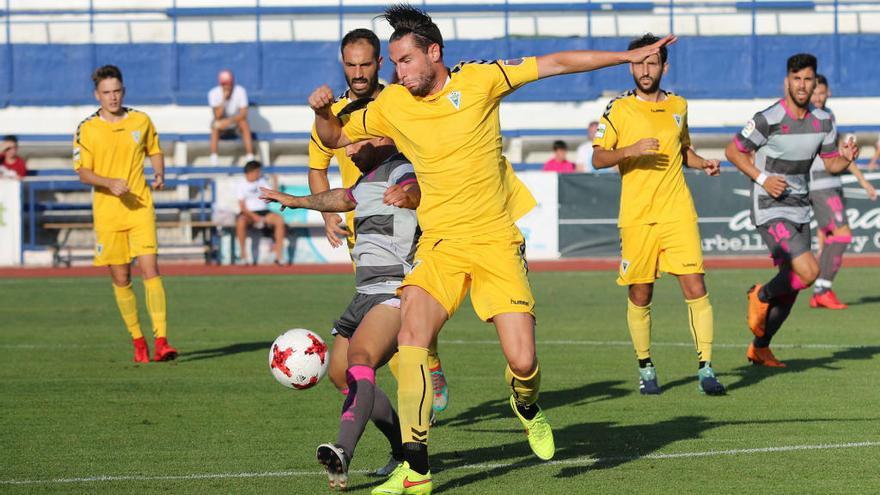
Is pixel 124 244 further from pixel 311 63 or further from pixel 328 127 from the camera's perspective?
pixel 311 63

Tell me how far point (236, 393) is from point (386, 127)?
3675 millimetres

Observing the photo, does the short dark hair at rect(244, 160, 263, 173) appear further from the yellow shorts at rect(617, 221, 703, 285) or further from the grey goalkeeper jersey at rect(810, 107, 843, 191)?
the yellow shorts at rect(617, 221, 703, 285)

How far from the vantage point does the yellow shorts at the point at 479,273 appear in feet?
20.7

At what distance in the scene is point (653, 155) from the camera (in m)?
9.62

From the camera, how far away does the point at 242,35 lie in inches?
1286

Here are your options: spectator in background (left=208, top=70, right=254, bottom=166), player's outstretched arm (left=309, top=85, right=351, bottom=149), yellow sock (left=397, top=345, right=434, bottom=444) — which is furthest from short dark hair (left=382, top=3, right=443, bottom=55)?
spectator in background (left=208, top=70, right=254, bottom=166)

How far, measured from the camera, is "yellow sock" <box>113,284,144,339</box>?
11702 mm

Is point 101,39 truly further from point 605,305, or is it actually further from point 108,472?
point 108,472

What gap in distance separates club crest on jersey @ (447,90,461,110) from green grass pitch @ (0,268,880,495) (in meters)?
1.81

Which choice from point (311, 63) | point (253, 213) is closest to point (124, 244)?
point (253, 213)

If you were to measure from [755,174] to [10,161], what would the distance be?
18183 mm

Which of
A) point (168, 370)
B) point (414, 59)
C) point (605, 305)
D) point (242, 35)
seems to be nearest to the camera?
point (414, 59)

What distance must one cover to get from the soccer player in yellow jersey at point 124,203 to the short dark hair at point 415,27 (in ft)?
18.8

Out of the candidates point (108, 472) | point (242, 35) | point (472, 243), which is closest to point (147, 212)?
point (108, 472)
